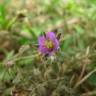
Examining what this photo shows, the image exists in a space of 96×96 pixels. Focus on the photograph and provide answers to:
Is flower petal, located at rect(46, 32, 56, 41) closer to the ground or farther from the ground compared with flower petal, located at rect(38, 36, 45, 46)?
farther from the ground

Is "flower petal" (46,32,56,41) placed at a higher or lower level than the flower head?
higher

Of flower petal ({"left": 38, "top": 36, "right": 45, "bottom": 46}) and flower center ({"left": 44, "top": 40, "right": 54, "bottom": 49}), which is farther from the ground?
flower petal ({"left": 38, "top": 36, "right": 45, "bottom": 46})

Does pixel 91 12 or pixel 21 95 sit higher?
pixel 91 12

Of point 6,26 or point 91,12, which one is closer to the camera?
point 6,26

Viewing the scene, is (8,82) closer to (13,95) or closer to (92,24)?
(13,95)

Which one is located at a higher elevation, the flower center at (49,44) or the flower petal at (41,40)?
the flower petal at (41,40)

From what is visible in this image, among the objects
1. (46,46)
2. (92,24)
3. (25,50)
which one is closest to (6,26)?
(25,50)

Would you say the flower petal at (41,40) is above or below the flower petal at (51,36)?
below

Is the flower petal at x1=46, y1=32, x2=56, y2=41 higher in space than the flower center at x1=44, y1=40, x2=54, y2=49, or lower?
higher

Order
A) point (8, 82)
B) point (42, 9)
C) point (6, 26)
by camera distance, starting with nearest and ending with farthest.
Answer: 1. point (8, 82)
2. point (6, 26)
3. point (42, 9)

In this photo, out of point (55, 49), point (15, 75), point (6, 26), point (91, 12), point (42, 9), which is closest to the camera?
point (55, 49)

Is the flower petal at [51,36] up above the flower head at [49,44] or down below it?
above
